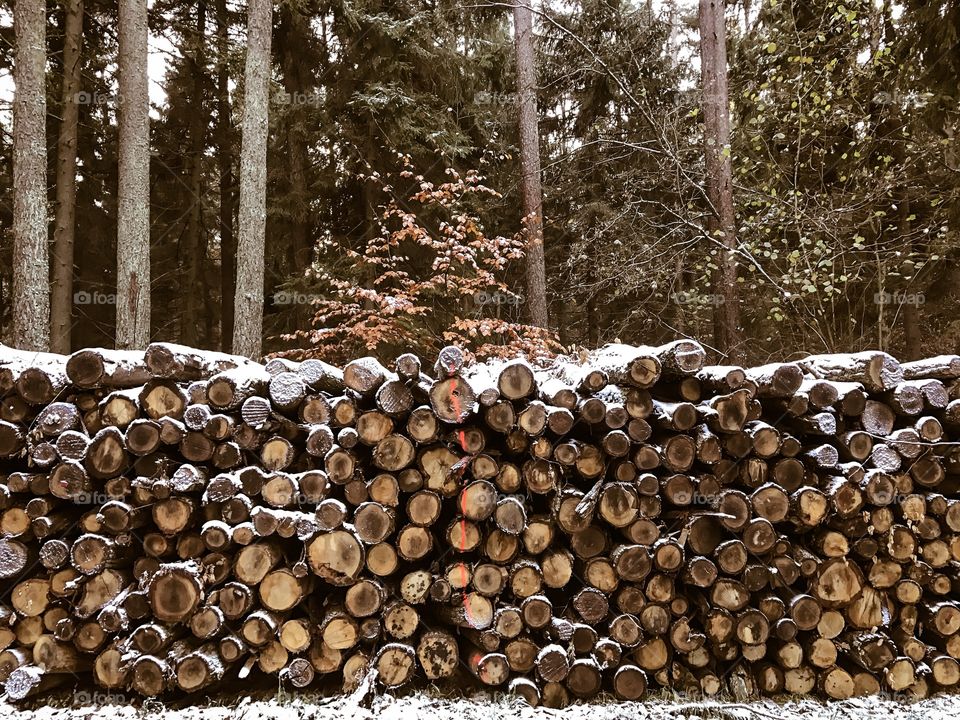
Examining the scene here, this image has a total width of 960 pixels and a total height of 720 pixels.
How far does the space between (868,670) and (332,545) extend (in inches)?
131

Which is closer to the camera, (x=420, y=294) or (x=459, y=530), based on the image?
(x=459, y=530)

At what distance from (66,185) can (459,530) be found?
10.5m

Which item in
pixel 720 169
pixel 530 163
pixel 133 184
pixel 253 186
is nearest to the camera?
pixel 133 184

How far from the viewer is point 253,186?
345 inches

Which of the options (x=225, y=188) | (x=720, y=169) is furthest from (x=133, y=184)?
(x=720, y=169)

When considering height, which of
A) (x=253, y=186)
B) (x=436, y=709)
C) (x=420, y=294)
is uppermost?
(x=253, y=186)

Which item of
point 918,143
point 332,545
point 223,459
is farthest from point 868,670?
point 918,143

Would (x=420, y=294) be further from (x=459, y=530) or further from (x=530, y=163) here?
(x=459, y=530)

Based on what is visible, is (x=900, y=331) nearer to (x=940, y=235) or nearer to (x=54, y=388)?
(x=940, y=235)

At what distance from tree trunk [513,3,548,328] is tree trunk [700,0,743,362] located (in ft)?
10.6

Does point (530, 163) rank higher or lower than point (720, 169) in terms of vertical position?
higher

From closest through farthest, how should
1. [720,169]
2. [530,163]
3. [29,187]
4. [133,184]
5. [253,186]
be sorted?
1. [29,187]
2. [133,184]
3. [720,169]
4. [253,186]
5. [530,163]

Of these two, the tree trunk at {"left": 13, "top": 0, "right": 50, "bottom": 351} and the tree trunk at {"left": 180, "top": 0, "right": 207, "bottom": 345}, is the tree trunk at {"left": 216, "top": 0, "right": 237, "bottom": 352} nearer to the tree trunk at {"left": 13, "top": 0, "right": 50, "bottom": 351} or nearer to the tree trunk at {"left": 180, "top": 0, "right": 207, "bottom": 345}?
the tree trunk at {"left": 180, "top": 0, "right": 207, "bottom": 345}

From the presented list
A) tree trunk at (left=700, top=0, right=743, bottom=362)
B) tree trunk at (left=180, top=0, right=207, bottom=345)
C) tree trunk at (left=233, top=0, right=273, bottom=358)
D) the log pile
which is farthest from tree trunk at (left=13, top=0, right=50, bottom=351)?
tree trunk at (left=700, top=0, right=743, bottom=362)
